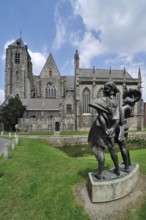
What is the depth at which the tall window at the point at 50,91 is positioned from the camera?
181 ft

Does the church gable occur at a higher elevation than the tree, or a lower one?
higher

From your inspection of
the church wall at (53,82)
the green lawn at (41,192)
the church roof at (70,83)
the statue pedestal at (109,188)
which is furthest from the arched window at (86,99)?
the statue pedestal at (109,188)

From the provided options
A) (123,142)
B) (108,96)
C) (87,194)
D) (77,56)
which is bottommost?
(87,194)

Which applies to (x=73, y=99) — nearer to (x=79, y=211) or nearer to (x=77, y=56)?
(x=77, y=56)

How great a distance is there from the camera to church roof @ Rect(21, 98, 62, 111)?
47.8 meters

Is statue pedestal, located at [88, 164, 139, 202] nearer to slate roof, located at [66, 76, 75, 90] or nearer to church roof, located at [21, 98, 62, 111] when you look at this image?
church roof, located at [21, 98, 62, 111]

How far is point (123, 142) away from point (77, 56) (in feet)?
156

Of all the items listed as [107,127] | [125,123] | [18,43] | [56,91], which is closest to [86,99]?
[56,91]

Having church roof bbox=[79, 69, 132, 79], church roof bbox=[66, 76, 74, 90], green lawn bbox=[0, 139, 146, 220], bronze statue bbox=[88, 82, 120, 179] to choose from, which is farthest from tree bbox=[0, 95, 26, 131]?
bronze statue bbox=[88, 82, 120, 179]

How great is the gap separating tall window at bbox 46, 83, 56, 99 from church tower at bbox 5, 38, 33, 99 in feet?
22.0

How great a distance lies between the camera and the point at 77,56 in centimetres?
5166

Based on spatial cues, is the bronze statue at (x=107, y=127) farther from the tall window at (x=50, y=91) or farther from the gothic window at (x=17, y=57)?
the gothic window at (x=17, y=57)

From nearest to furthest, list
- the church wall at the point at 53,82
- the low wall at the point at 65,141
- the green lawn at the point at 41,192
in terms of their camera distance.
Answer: the green lawn at the point at 41,192 → the low wall at the point at 65,141 → the church wall at the point at 53,82


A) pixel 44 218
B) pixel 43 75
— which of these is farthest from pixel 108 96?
pixel 43 75
